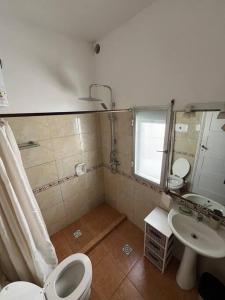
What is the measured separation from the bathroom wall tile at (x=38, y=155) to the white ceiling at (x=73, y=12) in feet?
4.09

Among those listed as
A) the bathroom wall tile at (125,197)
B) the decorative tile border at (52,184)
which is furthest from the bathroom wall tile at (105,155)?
the decorative tile border at (52,184)

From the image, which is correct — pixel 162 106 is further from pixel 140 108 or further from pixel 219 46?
pixel 219 46

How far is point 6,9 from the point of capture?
125 centimetres

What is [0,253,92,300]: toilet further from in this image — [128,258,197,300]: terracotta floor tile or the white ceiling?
the white ceiling

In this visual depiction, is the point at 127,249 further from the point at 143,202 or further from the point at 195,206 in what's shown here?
the point at 195,206

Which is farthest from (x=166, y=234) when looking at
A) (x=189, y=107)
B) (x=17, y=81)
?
(x=17, y=81)

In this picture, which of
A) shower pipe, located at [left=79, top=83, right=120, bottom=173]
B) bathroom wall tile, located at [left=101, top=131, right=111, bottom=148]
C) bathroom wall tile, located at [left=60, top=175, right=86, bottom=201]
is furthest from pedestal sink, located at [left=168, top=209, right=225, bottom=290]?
bathroom wall tile, located at [left=60, top=175, right=86, bottom=201]

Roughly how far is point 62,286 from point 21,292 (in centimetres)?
49

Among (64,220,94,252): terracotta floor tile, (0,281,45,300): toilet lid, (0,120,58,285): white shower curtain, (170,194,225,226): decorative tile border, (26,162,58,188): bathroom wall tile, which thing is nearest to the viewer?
(0,281,45,300): toilet lid

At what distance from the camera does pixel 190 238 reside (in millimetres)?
1359

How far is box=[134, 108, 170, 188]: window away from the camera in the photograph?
1528 mm

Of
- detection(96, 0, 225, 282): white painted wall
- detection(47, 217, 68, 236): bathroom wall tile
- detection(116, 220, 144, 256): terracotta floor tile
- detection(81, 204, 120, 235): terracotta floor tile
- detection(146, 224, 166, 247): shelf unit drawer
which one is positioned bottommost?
detection(116, 220, 144, 256): terracotta floor tile

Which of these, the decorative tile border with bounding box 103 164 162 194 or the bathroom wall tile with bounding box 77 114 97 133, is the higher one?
the bathroom wall tile with bounding box 77 114 97 133

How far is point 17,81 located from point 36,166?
0.95m
